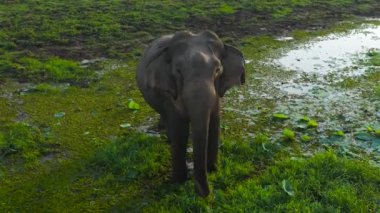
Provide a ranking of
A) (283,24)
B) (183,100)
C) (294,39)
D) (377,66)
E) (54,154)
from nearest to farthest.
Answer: (183,100)
(54,154)
(377,66)
(294,39)
(283,24)

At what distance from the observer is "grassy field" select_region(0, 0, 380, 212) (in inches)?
249

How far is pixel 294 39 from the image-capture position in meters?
15.1

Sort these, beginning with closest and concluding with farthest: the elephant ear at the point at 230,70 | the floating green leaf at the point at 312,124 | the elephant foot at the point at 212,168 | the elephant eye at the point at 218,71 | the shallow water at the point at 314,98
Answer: the elephant eye at the point at 218,71 → the elephant ear at the point at 230,70 → the elephant foot at the point at 212,168 → the shallow water at the point at 314,98 → the floating green leaf at the point at 312,124

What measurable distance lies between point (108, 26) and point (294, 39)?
604 centimetres

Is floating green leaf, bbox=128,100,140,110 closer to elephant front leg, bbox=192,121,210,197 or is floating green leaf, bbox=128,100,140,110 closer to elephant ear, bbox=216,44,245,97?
elephant ear, bbox=216,44,245,97

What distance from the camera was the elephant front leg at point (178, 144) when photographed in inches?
250

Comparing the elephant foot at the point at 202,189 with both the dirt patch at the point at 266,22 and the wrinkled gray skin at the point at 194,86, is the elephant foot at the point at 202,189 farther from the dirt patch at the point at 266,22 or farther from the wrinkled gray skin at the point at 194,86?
the dirt patch at the point at 266,22

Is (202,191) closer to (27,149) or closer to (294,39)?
(27,149)

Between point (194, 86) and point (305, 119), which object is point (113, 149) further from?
point (305, 119)

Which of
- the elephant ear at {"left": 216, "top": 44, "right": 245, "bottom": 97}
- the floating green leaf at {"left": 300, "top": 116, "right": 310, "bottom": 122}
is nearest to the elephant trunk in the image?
the elephant ear at {"left": 216, "top": 44, "right": 245, "bottom": 97}

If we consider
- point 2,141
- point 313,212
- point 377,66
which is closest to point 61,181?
point 2,141

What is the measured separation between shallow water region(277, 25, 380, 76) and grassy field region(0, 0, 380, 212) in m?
0.65

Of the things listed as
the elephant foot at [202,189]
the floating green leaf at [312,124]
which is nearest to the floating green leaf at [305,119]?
the floating green leaf at [312,124]

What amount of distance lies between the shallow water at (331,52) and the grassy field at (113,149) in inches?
25.8
